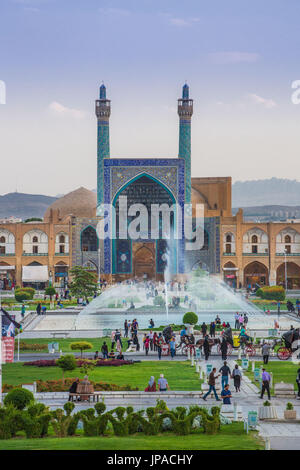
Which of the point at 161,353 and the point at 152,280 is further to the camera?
the point at 152,280

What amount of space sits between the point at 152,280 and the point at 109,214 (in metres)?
5.41

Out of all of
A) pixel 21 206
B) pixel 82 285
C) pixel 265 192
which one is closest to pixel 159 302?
pixel 82 285

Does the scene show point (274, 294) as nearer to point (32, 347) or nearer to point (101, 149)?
point (101, 149)

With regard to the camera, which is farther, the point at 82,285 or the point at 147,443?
the point at 82,285

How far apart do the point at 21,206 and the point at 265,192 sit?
231 ft

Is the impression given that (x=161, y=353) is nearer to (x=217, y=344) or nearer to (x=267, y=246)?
(x=217, y=344)

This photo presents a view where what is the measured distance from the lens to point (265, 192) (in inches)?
6841

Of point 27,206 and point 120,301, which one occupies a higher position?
point 27,206

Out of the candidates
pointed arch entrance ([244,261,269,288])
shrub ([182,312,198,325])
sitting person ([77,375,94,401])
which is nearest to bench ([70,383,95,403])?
sitting person ([77,375,94,401])

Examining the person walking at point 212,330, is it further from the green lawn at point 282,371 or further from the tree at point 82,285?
the tree at point 82,285

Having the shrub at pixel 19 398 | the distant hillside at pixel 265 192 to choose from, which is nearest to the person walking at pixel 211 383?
the shrub at pixel 19 398
